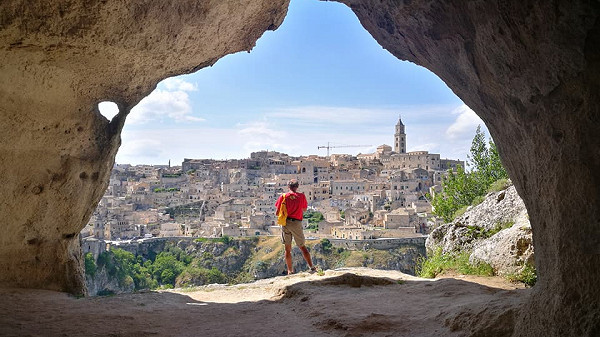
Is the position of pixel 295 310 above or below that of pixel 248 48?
below

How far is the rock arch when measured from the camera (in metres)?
3.15

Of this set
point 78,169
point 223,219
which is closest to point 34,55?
point 78,169

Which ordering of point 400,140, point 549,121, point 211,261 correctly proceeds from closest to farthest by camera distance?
point 549,121, point 211,261, point 400,140

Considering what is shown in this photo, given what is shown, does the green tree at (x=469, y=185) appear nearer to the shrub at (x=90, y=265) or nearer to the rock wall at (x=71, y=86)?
the rock wall at (x=71, y=86)

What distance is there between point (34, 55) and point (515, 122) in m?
6.17

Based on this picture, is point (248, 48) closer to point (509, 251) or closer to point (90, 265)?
point (509, 251)

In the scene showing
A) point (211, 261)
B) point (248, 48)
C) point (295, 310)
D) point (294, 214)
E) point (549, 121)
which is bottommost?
point (211, 261)

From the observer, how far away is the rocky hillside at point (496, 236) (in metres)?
7.08

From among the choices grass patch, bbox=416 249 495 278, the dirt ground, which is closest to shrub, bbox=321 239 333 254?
grass patch, bbox=416 249 495 278

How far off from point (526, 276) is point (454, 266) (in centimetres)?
173

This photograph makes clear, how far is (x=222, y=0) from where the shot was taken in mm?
6539

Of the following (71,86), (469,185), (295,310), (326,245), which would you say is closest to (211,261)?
(326,245)

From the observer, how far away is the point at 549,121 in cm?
349

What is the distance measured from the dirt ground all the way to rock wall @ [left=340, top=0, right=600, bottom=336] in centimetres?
93
